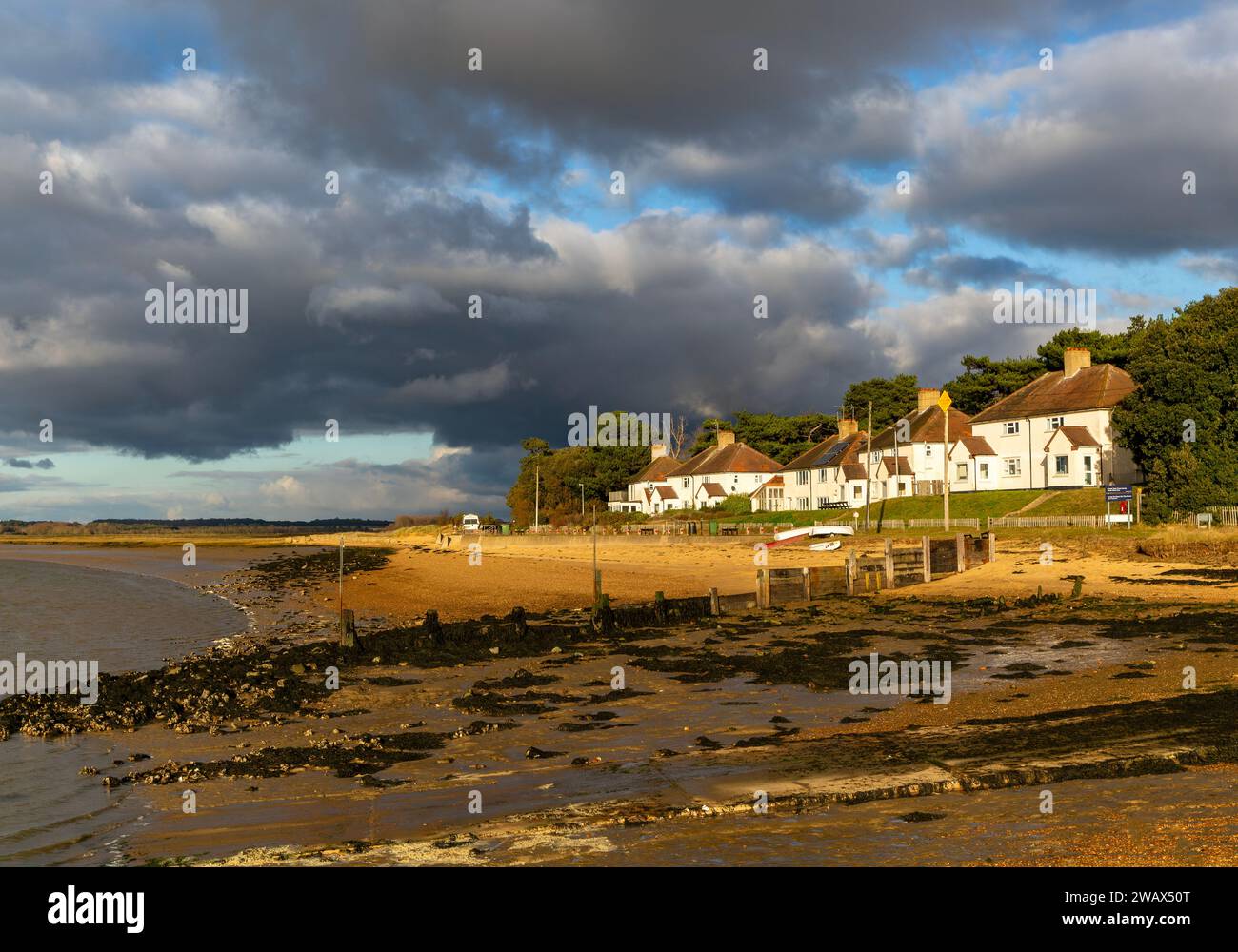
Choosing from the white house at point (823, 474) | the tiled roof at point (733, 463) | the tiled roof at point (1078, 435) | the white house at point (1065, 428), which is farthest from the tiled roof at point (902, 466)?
the tiled roof at point (733, 463)

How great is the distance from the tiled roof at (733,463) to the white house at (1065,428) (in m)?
33.8

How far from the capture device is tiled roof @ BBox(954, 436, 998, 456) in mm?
85188

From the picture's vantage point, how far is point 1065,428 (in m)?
77.5

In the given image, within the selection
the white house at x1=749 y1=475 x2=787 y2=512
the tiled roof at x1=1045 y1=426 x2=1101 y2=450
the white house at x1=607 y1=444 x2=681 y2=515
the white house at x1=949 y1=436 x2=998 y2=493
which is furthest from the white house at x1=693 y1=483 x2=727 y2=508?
the tiled roof at x1=1045 y1=426 x2=1101 y2=450

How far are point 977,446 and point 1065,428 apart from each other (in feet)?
30.7

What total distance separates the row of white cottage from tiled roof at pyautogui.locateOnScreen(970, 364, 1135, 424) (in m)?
0.09

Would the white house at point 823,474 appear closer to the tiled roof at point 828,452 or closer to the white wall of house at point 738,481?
the tiled roof at point 828,452

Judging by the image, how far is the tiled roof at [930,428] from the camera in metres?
91.1

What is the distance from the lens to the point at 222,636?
112 feet

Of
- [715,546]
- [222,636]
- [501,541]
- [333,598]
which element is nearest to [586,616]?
[222,636]

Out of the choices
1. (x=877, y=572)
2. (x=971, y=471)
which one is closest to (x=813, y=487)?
(x=971, y=471)
